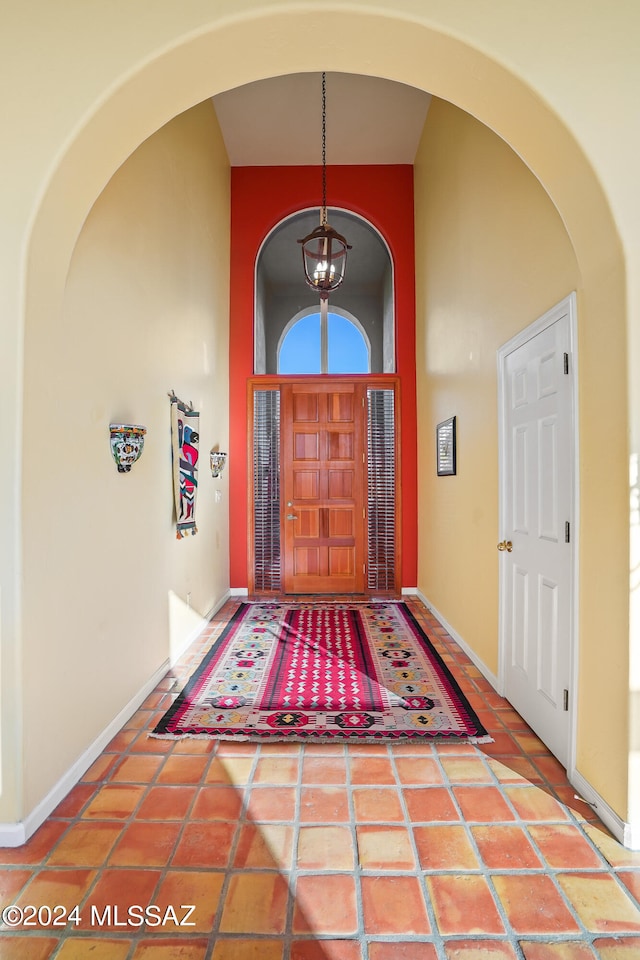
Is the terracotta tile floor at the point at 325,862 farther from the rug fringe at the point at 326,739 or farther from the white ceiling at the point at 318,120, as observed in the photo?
the white ceiling at the point at 318,120

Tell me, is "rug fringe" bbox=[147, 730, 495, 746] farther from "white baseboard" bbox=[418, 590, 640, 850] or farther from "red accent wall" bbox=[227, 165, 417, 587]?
"red accent wall" bbox=[227, 165, 417, 587]

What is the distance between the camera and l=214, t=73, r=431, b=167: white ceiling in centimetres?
426

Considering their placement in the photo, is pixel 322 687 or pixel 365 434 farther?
pixel 365 434

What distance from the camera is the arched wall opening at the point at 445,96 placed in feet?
5.58

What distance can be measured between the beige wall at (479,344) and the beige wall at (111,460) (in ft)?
6.49

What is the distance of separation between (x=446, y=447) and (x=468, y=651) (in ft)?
5.10

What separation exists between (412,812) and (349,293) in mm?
4745

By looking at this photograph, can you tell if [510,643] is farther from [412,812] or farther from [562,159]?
[562,159]

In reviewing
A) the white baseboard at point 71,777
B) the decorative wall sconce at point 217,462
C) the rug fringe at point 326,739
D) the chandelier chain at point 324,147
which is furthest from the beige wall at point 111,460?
the chandelier chain at point 324,147

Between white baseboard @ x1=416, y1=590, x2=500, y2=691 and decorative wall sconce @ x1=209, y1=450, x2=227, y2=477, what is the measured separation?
2.30 meters

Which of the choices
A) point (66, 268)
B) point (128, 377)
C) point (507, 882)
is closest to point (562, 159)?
point (66, 268)

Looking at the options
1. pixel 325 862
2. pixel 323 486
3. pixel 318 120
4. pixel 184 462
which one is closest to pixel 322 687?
pixel 325 862

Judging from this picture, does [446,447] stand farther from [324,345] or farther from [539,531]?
[324,345]

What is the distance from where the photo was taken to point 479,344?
3.23 metres
